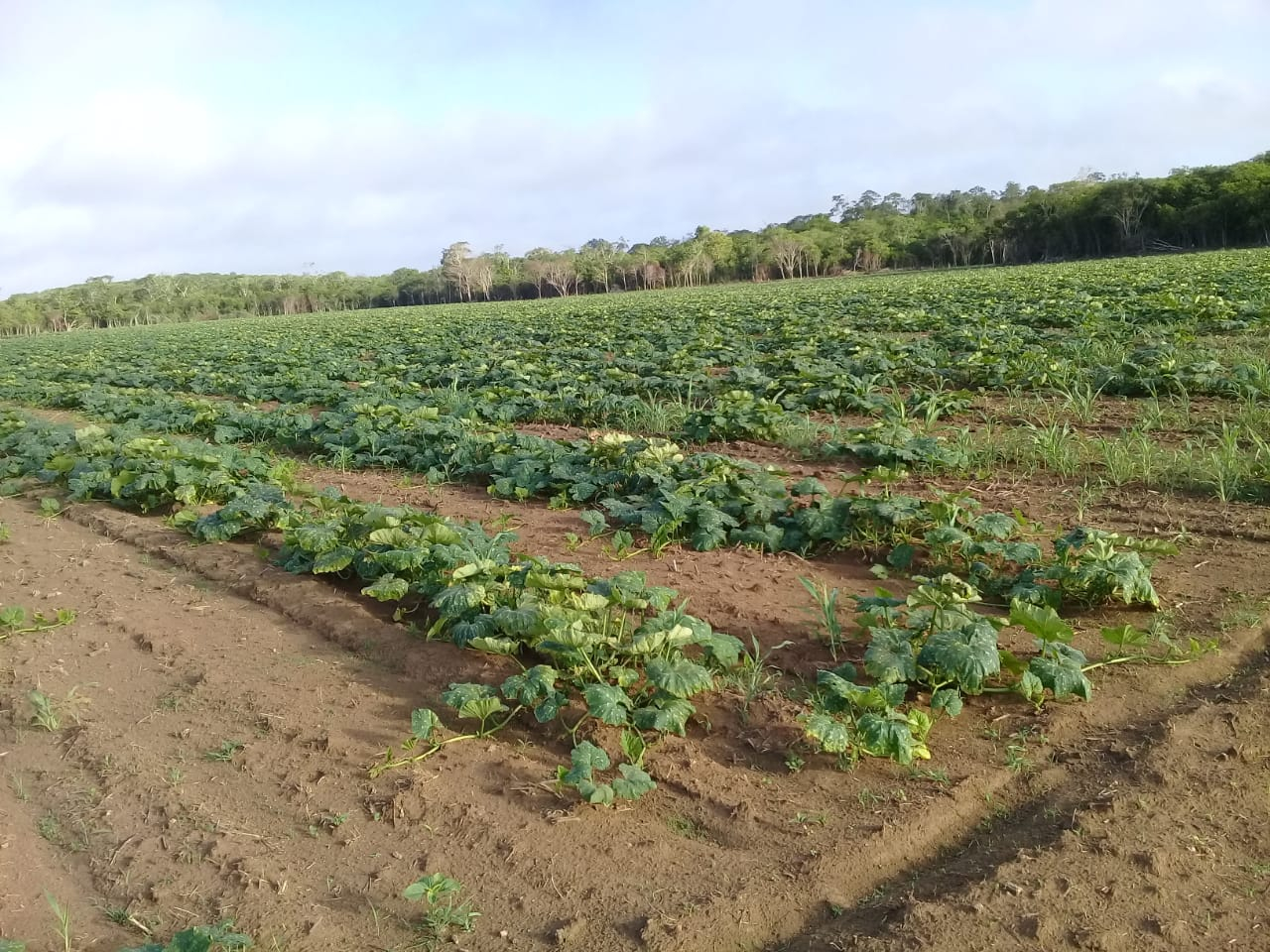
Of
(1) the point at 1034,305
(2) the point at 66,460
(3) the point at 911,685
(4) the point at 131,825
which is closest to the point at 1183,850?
(3) the point at 911,685

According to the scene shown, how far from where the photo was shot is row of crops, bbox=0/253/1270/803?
3.03 m

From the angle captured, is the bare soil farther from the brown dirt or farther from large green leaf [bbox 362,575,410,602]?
large green leaf [bbox 362,575,410,602]

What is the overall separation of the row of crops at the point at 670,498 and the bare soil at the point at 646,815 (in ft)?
0.48

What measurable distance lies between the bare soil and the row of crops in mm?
147

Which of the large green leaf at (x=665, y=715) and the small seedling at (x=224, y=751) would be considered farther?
the small seedling at (x=224, y=751)

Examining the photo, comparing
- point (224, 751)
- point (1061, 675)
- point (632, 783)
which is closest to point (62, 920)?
point (224, 751)

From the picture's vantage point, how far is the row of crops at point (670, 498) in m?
3.03

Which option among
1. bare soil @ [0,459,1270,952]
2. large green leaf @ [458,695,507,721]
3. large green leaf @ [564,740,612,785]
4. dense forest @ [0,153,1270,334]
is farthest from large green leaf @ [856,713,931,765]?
dense forest @ [0,153,1270,334]

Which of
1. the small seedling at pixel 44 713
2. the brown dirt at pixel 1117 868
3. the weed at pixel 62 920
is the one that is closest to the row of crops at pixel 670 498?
the brown dirt at pixel 1117 868

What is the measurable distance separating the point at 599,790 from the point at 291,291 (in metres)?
107

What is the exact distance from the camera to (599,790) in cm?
265

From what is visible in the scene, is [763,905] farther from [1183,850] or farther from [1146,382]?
[1146,382]

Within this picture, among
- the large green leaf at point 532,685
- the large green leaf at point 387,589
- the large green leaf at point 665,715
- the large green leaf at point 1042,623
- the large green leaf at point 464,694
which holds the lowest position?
the large green leaf at point 665,715

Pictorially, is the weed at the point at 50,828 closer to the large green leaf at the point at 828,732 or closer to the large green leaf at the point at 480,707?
the large green leaf at the point at 480,707
